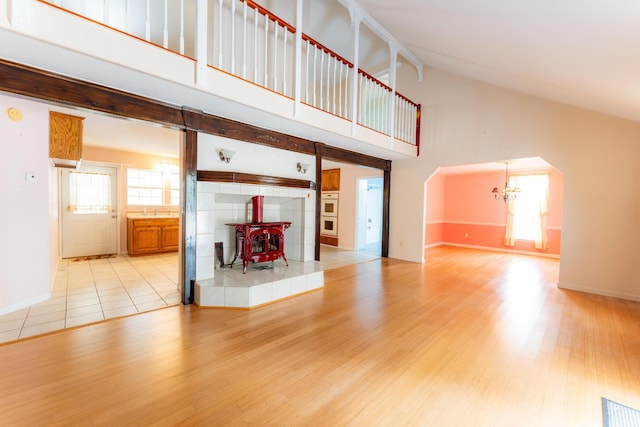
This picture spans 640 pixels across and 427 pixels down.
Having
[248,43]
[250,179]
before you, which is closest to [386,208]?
[250,179]

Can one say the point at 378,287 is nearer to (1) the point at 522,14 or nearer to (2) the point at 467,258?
(1) the point at 522,14

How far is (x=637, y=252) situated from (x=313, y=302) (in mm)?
4869

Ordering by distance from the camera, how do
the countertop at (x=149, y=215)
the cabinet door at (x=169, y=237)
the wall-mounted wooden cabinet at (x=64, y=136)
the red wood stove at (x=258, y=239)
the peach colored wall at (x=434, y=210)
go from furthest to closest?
the peach colored wall at (x=434, y=210) → the cabinet door at (x=169, y=237) → the countertop at (x=149, y=215) → the red wood stove at (x=258, y=239) → the wall-mounted wooden cabinet at (x=64, y=136)

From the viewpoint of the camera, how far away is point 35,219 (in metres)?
3.31

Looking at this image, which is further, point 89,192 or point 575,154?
point 89,192

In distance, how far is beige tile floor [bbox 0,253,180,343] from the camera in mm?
2832

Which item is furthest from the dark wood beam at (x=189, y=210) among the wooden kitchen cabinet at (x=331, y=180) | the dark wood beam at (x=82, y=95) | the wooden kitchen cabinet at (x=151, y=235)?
the wooden kitchen cabinet at (x=331, y=180)

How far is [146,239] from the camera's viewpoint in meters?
6.45

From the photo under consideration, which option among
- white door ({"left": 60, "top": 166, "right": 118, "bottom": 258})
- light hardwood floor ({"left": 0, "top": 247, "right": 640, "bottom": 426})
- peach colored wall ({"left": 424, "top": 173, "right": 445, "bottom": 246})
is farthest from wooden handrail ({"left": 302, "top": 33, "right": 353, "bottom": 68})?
peach colored wall ({"left": 424, "top": 173, "right": 445, "bottom": 246})

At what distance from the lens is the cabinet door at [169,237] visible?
674cm

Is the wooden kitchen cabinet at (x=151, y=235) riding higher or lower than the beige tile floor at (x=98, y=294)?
higher

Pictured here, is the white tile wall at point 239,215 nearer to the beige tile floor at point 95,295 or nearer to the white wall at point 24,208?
the beige tile floor at point 95,295

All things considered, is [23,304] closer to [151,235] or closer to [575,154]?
[151,235]

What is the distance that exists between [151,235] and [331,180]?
5.08 m
